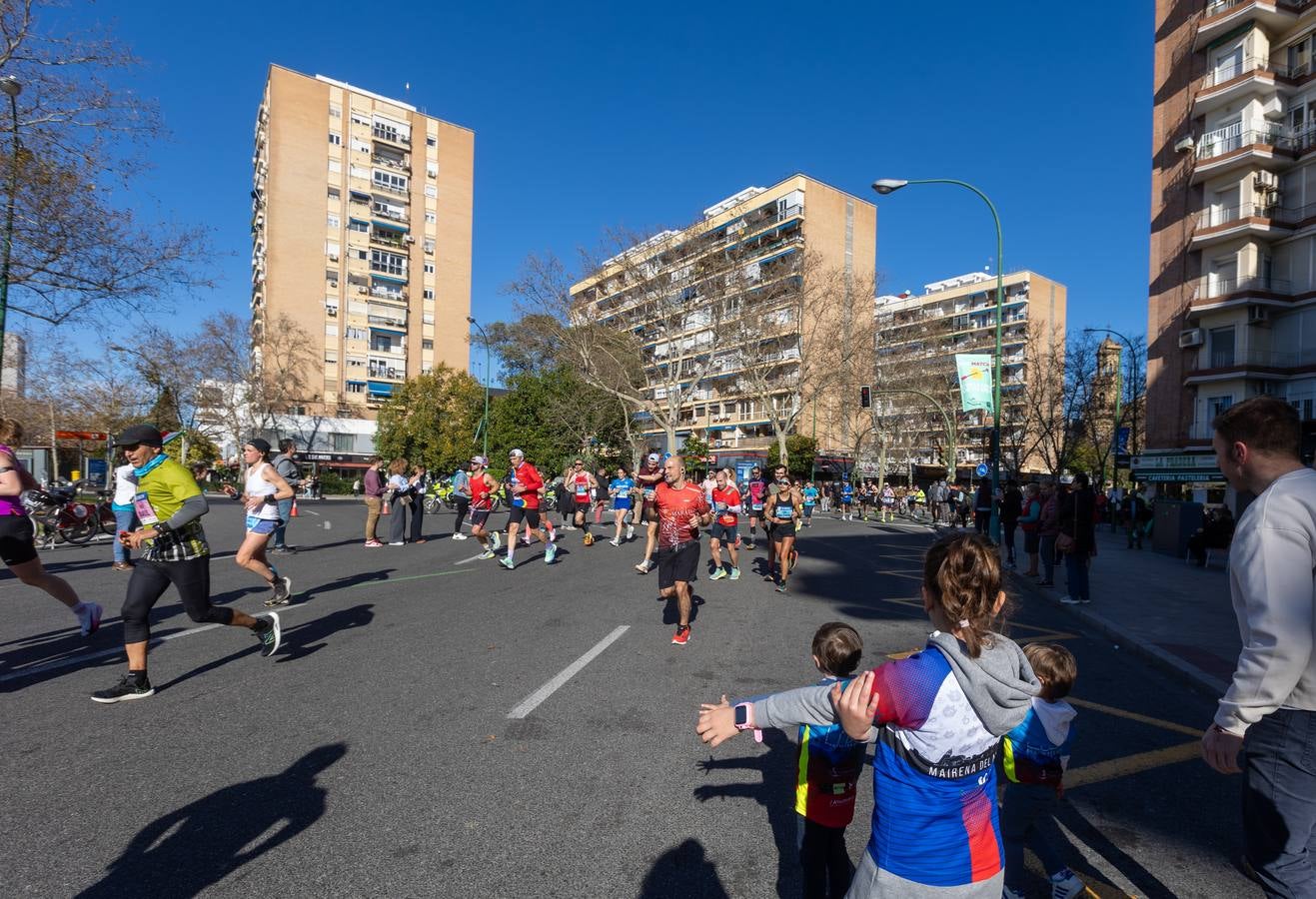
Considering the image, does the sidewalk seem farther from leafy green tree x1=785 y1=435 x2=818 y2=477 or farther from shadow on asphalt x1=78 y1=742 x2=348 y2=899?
leafy green tree x1=785 y1=435 x2=818 y2=477

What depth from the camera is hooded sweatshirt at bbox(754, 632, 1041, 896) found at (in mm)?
1834

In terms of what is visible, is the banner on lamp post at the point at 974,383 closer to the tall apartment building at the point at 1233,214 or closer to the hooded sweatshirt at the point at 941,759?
the tall apartment building at the point at 1233,214

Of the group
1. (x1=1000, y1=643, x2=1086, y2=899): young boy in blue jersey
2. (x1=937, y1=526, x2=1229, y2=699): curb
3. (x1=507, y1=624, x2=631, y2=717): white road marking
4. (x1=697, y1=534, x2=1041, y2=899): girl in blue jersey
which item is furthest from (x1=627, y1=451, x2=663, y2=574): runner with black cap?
(x1=697, y1=534, x2=1041, y2=899): girl in blue jersey

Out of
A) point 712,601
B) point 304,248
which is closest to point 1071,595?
point 712,601

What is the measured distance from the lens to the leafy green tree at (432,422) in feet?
170

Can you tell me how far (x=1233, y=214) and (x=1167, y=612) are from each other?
29.3 m

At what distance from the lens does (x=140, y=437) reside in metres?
5.25

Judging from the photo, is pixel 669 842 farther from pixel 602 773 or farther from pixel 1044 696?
pixel 1044 696

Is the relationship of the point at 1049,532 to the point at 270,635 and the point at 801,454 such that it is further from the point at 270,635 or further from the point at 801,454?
the point at 801,454

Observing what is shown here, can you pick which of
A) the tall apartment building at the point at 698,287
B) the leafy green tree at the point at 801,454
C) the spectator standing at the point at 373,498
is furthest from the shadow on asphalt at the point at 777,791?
the leafy green tree at the point at 801,454

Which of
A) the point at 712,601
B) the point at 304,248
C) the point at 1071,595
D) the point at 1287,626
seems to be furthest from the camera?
the point at 304,248

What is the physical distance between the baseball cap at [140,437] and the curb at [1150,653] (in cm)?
585

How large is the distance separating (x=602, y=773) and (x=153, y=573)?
11.7ft

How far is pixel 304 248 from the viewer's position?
56.0 meters
